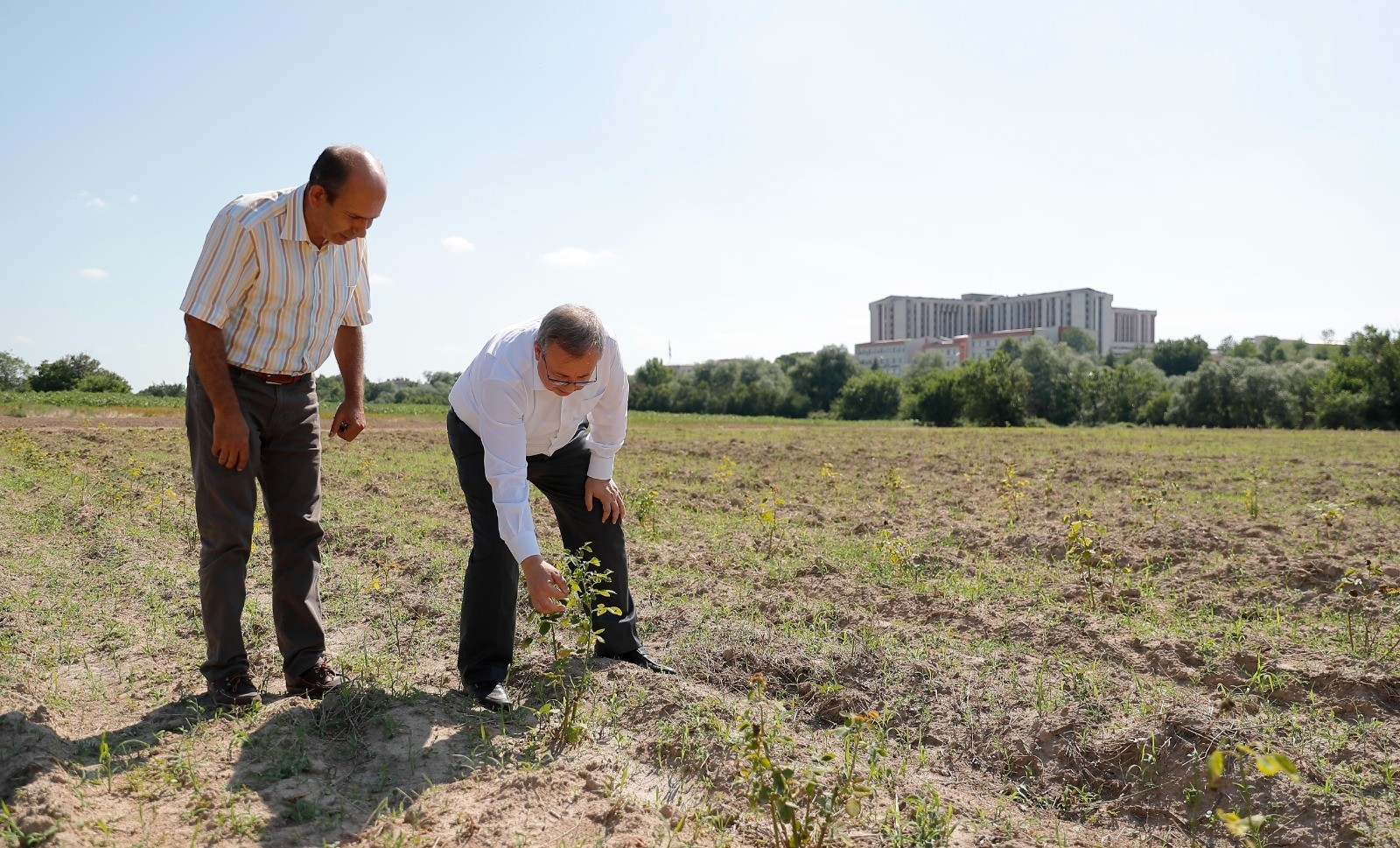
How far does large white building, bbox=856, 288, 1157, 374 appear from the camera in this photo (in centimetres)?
13338

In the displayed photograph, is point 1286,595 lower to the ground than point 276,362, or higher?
lower

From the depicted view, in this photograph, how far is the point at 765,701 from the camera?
3.46 metres

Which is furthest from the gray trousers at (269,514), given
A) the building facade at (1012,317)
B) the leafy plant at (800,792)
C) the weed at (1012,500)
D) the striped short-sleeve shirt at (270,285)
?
the building facade at (1012,317)

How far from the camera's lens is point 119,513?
7.46m

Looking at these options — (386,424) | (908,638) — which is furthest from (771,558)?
(386,424)

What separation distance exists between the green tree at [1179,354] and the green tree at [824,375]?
4878 cm

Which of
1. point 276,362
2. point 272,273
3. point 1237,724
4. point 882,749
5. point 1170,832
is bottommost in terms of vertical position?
point 1170,832

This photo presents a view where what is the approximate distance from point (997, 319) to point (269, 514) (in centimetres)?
15591

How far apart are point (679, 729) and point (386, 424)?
26109 mm

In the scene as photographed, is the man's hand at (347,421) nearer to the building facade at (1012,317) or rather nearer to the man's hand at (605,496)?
the man's hand at (605,496)

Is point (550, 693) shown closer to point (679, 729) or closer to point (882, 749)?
point (679, 729)

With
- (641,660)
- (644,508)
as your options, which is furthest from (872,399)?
(641,660)

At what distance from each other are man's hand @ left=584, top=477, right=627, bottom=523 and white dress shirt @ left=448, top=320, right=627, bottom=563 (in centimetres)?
3

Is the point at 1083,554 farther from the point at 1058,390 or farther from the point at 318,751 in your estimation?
the point at 1058,390
